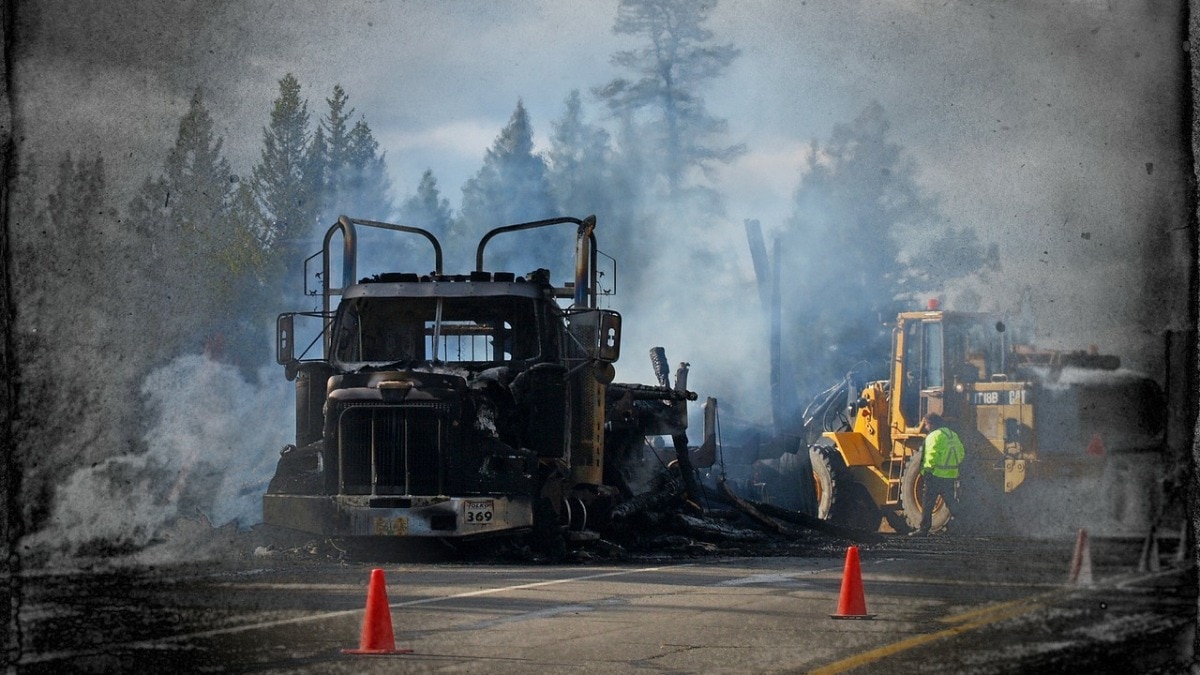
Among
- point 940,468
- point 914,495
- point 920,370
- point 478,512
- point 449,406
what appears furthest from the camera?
point 920,370

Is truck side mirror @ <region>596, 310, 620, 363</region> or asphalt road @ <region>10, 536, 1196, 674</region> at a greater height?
truck side mirror @ <region>596, 310, 620, 363</region>

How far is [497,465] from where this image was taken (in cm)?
1644

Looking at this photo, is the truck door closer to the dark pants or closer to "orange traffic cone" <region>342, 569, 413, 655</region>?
the dark pants

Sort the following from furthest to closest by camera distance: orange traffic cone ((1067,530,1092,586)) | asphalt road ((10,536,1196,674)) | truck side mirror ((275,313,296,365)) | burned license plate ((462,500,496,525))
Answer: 1. truck side mirror ((275,313,296,365))
2. burned license plate ((462,500,496,525))
3. orange traffic cone ((1067,530,1092,586))
4. asphalt road ((10,536,1196,674))

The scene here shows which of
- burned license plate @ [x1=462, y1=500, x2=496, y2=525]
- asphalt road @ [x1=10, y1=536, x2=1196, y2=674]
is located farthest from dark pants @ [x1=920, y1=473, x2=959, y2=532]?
burned license plate @ [x1=462, y1=500, x2=496, y2=525]

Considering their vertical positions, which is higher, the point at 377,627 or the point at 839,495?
the point at 839,495

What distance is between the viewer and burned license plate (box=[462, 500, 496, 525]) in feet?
52.3

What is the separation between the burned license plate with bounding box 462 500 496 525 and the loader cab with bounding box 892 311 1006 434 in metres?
10.2

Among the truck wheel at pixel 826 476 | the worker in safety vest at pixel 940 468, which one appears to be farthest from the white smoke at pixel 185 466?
the worker in safety vest at pixel 940 468

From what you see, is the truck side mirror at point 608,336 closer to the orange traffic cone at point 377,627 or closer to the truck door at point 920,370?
the orange traffic cone at point 377,627

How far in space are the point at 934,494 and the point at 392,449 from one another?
30.9ft

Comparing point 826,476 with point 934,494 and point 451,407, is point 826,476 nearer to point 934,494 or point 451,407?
point 934,494

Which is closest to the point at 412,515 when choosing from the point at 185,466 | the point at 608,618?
the point at 608,618

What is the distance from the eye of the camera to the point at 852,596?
11.8 m
